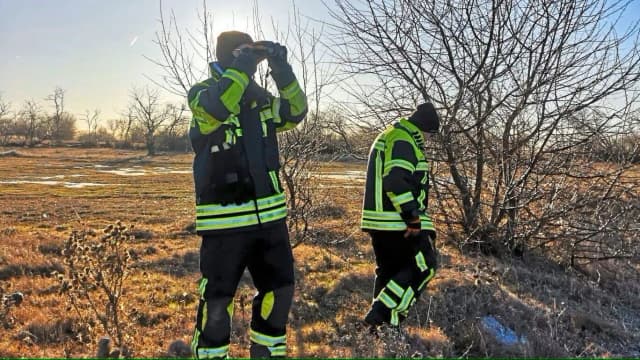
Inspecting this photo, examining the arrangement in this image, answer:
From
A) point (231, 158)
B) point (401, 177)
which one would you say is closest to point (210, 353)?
point (231, 158)

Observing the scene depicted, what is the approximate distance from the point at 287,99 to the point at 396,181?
1.27m

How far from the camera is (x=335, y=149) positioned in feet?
28.2

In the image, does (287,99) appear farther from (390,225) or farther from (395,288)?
(395,288)

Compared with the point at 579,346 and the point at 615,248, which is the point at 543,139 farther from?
the point at 579,346

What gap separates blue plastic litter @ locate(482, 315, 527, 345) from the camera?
443 cm

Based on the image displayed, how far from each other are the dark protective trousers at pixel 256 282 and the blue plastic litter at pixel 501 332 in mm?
2284

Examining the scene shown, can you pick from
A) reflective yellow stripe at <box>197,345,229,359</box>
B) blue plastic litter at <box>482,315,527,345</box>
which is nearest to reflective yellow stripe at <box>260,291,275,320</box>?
reflective yellow stripe at <box>197,345,229,359</box>

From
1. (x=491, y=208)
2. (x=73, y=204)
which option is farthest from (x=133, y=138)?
(x=491, y=208)

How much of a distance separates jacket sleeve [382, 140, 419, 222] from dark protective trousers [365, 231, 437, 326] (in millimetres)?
241

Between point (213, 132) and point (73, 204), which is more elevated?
point (213, 132)

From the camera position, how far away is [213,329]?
2.91m

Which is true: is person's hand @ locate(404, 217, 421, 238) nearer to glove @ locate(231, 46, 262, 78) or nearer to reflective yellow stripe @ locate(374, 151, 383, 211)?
reflective yellow stripe @ locate(374, 151, 383, 211)

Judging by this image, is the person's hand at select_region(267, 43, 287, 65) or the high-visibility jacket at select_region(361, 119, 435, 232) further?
the high-visibility jacket at select_region(361, 119, 435, 232)

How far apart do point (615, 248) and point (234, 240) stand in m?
6.13
